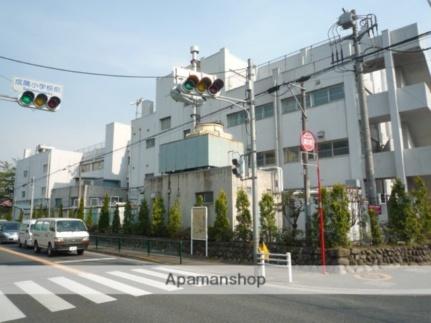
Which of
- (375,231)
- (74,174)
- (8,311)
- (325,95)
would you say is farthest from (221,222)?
(74,174)

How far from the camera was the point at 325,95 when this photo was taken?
23906 millimetres

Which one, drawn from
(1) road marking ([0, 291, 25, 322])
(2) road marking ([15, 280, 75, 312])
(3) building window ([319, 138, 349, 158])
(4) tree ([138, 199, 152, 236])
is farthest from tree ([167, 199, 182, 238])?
(3) building window ([319, 138, 349, 158])

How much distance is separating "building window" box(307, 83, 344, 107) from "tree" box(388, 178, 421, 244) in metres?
10.2

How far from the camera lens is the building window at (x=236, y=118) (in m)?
28.7

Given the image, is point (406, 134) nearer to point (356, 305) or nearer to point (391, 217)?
point (391, 217)

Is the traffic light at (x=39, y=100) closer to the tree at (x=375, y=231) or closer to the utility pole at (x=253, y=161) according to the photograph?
the utility pole at (x=253, y=161)

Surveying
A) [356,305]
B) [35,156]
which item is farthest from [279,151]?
[35,156]

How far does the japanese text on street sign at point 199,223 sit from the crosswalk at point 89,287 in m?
3.47

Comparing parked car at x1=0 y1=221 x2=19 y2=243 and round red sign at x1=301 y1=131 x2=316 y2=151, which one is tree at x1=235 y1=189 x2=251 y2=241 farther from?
parked car at x1=0 y1=221 x2=19 y2=243

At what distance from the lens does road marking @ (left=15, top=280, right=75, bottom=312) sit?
7.29 metres

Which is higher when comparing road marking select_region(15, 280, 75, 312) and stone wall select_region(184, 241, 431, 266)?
stone wall select_region(184, 241, 431, 266)

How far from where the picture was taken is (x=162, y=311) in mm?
6836

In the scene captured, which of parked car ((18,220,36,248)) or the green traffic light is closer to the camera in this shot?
the green traffic light

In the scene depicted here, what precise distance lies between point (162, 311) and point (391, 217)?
37.3 feet
